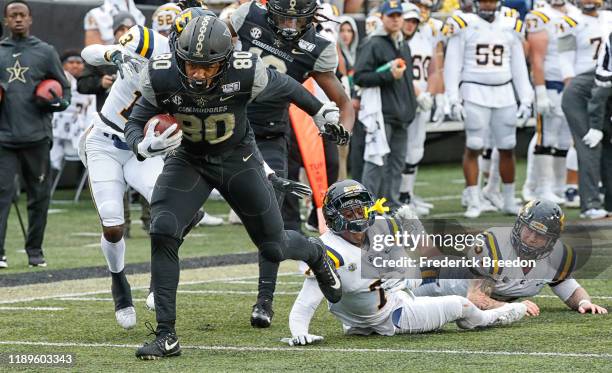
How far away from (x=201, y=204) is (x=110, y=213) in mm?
892

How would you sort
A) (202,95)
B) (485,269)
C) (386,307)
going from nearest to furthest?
(202,95), (386,307), (485,269)

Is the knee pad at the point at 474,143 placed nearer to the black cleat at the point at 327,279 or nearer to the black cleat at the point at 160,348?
the black cleat at the point at 327,279

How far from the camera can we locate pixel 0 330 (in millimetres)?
7492

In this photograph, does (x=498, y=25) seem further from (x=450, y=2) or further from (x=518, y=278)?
(x=518, y=278)

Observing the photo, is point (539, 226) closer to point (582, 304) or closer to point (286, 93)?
point (582, 304)

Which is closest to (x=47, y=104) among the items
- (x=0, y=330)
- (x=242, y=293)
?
(x=242, y=293)

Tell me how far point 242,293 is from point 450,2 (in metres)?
10.2

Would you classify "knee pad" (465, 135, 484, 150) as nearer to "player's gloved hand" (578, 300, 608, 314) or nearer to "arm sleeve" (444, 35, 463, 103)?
"arm sleeve" (444, 35, 463, 103)

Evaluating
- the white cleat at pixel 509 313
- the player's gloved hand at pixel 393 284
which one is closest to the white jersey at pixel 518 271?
the white cleat at pixel 509 313

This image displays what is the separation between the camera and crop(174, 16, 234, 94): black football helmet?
6336mm

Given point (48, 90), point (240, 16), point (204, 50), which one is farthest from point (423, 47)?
point (204, 50)

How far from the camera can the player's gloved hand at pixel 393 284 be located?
702 centimetres

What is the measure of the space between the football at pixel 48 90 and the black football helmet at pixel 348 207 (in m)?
4.38

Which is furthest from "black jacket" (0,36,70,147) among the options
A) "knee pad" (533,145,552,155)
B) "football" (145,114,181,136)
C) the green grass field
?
"knee pad" (533,145,552,155)
